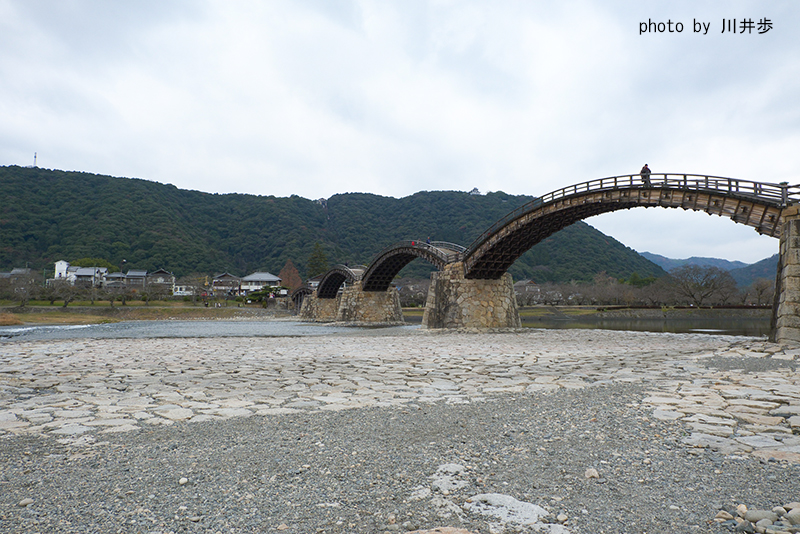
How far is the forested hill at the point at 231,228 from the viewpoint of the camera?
93875mm

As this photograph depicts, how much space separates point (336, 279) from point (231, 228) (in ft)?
253

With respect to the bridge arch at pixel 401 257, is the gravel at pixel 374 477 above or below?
below

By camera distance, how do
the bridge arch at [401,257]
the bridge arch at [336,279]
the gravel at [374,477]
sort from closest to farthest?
the gravel at [374,477] < the bridge arch at [401,257] < the bridge arch at [336,279]

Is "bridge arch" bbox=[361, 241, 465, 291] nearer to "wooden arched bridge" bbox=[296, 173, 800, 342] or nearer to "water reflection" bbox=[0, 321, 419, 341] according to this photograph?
"wooden arched bridge" bbox=[296, 173, 800, 342]

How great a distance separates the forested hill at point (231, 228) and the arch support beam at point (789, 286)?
82.1 metres

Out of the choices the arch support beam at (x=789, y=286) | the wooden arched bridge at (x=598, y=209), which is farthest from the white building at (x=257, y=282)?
the arch support beam at (x=789, y=286)

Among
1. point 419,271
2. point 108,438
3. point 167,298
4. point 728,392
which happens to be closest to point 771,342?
point 728,392

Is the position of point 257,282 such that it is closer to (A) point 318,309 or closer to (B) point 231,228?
(B) point 231,228

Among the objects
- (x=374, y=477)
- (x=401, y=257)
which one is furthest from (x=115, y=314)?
(x=374, y=477)

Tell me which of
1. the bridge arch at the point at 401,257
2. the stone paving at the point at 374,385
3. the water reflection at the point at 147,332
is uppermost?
the bridge arch at the point at 401,257

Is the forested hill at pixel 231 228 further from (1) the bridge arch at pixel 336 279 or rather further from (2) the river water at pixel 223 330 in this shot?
(2) the river water at pixel 223 330

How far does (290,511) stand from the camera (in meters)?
2.71

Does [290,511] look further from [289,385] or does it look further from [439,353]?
[439,353]

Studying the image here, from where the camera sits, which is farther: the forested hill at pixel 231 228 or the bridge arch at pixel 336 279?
the forested hill at pixel 231 228
